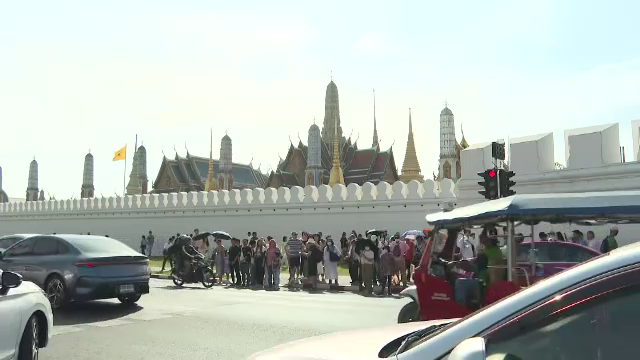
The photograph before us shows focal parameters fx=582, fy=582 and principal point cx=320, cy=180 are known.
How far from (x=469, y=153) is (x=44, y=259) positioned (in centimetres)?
1269

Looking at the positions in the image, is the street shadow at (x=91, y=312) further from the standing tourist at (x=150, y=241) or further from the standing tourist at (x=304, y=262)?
the standing tourist at (x=150, y=241)

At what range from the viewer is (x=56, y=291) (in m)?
10.3

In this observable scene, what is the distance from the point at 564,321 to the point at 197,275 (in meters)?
15.3

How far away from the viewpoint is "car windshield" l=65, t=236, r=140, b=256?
34.8 feet

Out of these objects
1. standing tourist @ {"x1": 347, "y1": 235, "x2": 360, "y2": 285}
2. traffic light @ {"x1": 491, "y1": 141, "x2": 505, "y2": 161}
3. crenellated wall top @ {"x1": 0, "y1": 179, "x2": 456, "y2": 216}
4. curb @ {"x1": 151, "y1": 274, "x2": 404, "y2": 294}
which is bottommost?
curb @ {"x1": 151, "y1": 274, "x2": 404, "y2": 294}

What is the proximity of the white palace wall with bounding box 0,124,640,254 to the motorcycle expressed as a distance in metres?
7.34

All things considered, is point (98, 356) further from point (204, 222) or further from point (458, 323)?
point (204, 222)

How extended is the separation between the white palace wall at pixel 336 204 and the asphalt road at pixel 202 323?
2785mm

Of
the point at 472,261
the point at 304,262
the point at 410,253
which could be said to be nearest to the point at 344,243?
the point at 304,262

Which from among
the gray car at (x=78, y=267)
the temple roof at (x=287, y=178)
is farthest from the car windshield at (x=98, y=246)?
the temple roof at (x=287, y=178)

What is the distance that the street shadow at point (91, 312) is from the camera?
949 centimetres

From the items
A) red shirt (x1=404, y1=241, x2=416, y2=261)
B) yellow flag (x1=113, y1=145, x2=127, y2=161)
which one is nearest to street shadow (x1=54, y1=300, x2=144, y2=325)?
red shirt (x1=404, y1=241, x2=416, y2=261)

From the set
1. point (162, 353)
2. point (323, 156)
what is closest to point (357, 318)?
point (162, 353)

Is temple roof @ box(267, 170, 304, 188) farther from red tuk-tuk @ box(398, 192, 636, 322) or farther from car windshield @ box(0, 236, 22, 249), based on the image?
red tuk-tuk @ box(398, 192, 636, 322)
